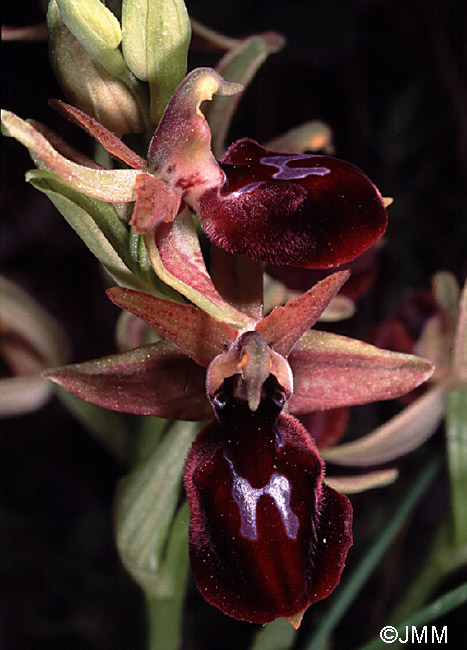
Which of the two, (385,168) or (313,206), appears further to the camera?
(385,168)

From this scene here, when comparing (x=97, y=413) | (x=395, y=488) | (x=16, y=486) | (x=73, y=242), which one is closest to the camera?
(x=97, y=413)

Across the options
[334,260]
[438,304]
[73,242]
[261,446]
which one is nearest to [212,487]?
[261,446]

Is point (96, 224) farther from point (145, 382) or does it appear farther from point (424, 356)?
point (424, 356)

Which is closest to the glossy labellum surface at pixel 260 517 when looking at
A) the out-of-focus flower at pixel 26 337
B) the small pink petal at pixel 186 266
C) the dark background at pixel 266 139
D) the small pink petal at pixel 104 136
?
the small pink petal at pixel 186 266

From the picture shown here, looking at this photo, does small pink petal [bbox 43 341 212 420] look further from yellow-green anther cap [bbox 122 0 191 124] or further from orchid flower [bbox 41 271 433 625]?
yellow-green anther cap [bbox 122 0 191 124]

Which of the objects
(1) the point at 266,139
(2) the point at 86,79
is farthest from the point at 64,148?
(1) the point at 266,139

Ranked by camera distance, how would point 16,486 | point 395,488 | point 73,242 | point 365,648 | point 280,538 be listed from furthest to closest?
point 73,242, point 16,486, point 395,488, point 365,648, point 280,538

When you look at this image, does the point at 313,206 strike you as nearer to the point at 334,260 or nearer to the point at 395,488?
the point at 334,260

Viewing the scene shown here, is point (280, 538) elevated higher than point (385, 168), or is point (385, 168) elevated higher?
point (280, 538)
